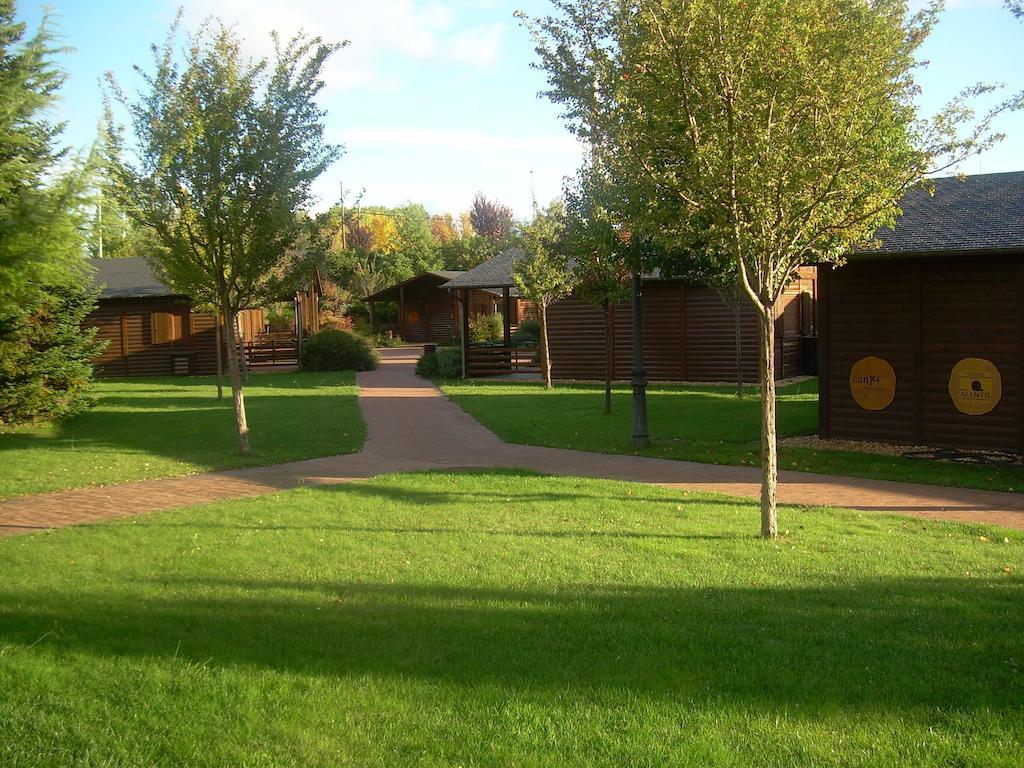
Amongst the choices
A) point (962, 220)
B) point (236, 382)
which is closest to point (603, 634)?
point (236, 382)

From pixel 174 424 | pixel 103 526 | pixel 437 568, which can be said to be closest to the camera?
pixel 437 568

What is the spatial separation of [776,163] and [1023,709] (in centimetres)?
455

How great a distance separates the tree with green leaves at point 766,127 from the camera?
7543 mm

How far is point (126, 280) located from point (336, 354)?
8585 mm

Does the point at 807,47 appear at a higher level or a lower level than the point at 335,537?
higher

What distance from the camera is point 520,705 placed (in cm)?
446

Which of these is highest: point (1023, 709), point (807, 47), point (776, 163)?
point (807, 47)

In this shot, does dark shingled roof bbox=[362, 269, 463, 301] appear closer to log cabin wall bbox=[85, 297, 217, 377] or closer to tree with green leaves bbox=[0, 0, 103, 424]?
log cabin wall bbox=[85, 297, 217, 377]

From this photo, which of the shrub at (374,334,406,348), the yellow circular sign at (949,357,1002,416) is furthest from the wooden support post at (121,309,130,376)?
the yellow circular sign at (949,357,1002,416)

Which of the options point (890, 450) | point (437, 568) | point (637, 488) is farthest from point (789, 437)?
point (437, 568)

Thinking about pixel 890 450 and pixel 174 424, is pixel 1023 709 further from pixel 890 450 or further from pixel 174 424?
pixel 174 424

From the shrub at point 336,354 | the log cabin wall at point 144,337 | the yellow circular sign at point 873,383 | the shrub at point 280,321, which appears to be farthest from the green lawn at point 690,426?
the shrub at point 280,321

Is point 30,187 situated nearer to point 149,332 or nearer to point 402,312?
point 149,332

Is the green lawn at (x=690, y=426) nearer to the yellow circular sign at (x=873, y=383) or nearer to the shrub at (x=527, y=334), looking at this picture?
the yellow circular sign at (x=873, y=383)
